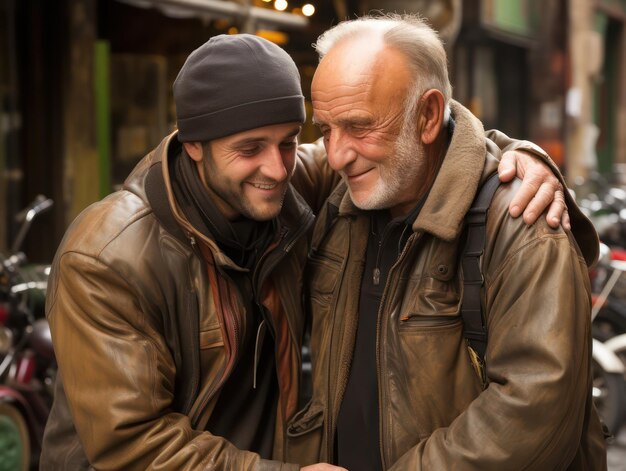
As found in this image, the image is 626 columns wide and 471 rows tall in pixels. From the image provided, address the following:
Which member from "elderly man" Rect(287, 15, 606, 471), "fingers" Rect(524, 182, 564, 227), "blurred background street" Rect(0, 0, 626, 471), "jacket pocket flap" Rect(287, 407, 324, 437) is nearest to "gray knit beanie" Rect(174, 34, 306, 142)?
"elderly man" Rect(287, 15, 606, 471)

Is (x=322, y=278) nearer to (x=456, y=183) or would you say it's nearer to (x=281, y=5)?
(x=456, y=183)

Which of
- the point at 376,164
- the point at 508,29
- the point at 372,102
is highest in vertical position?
the point at 372,102

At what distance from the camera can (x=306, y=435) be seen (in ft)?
9.26

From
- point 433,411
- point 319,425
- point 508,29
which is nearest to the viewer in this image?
point 433,411

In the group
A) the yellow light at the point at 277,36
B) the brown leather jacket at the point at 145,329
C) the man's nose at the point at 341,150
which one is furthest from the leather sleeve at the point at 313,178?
the yellow light at the point at 277,36

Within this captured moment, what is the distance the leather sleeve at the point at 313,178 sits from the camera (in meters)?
3.28

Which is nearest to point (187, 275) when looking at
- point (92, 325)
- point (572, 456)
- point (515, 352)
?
point (92, 325)

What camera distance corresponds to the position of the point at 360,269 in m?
2.79

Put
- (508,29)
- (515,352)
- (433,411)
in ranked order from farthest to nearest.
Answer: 1. (508,29)
2. (433,411)
3. (515,352)

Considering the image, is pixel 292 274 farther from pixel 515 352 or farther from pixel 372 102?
pixel 515 352

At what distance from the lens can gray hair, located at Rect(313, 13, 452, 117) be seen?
102 inches

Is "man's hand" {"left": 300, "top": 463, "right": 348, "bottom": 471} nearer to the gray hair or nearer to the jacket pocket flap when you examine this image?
the jacket pocket flap

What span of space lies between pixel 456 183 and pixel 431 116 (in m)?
0.21

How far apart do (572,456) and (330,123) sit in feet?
3.46
